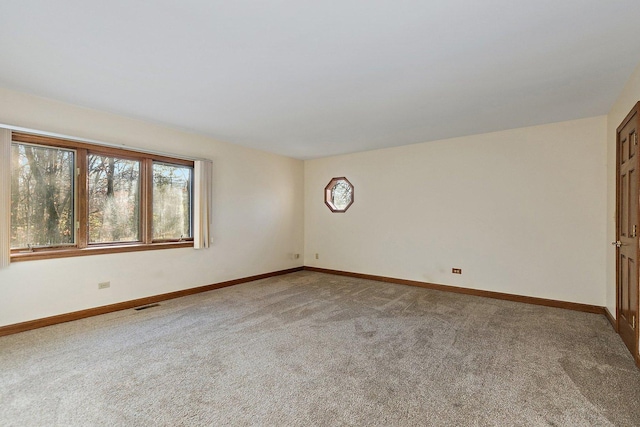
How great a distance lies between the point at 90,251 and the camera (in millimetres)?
3459

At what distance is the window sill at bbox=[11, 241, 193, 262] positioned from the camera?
3.04 m

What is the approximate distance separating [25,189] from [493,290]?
6.00 m

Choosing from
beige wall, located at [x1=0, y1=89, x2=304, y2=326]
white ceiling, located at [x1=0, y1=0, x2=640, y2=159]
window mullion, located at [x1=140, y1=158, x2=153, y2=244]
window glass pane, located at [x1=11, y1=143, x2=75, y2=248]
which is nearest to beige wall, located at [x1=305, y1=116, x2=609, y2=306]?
white ceiling, located at [x1=0, y1=0, x2=640, y2=159]

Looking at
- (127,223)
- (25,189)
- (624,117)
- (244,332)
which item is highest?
(624,117)

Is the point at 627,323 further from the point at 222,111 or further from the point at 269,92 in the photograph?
the point at 222,111

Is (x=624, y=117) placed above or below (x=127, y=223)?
above

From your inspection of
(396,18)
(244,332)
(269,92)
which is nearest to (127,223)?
(244,332)

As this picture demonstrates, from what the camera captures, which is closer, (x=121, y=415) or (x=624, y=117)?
(x=121, y=415)

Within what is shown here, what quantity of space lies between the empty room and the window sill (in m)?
0.02

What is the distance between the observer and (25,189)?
3.09 meters

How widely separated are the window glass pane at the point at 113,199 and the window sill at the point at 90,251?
0.16 m

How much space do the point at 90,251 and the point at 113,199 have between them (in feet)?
2.30

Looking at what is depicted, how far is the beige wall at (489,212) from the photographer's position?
147 inches

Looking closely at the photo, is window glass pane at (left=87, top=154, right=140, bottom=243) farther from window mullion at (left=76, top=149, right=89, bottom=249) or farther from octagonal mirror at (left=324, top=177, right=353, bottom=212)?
octagonal mirror at (left=324, top=177, right=353, bottom=212)
